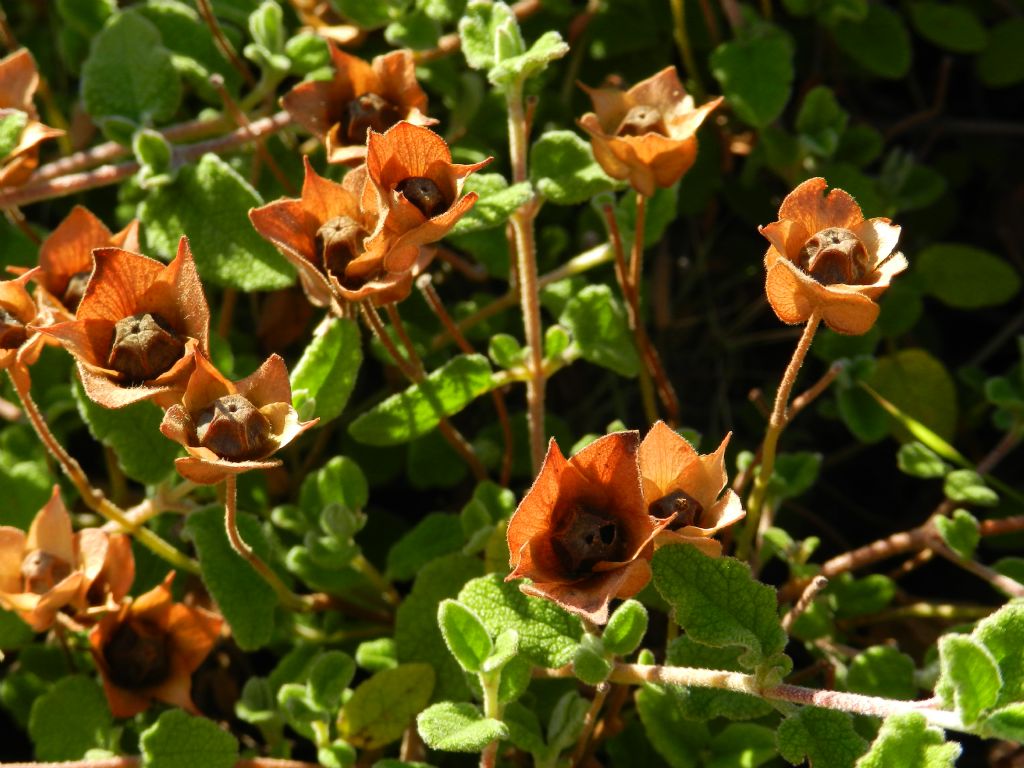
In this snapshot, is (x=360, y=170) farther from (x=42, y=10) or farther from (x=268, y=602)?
(x=42, y=10)

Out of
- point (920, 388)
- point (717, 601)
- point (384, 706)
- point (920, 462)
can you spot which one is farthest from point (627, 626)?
→ point (920, 388)

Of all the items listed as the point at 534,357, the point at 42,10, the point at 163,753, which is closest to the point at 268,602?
the point at 163,753

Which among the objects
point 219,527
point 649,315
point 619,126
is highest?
point 619,126

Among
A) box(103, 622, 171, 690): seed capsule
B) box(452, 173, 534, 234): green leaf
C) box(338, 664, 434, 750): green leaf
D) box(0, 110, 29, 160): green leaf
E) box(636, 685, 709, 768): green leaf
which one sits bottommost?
box(636, 685, 709, 768): green leaf

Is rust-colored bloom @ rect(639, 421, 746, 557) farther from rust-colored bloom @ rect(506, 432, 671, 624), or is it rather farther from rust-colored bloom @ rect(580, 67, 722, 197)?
rust-colored bloom @ rect(580, 67, 722, 197)

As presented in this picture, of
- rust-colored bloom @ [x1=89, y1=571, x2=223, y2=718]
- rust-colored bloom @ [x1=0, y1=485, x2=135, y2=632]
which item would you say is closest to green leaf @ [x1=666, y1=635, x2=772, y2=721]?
rust-colored bloom @ [x1=89, y1=571, x2=223, y2=718]

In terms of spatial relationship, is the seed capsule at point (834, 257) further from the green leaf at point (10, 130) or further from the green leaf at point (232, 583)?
the green leaf at point (10, 130)
